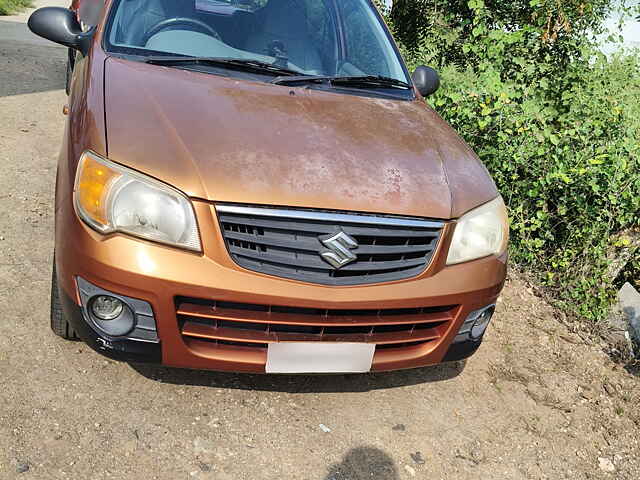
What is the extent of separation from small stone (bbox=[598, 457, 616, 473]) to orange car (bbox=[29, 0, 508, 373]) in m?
0.81

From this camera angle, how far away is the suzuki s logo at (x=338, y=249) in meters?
2.12

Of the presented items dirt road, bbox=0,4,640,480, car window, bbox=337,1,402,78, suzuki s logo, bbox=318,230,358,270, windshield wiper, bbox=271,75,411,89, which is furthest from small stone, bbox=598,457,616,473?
car window, bbox=337,1,402,78

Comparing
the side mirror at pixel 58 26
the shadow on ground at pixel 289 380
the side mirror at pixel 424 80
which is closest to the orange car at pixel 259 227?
the shadow on ground at pixel 289 380

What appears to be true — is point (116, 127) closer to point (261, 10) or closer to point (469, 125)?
point (261, 10)

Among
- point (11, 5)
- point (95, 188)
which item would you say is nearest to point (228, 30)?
point (95, 188)

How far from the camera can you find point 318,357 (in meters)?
2.25

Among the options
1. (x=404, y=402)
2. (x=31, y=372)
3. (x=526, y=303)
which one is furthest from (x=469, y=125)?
(x=31, y=372)

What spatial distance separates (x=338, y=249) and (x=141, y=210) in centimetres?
67

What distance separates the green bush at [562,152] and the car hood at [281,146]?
1.39 meters

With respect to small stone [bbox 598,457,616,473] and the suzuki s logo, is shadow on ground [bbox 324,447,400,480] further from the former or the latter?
small stone [bbox 598,457,616,473]

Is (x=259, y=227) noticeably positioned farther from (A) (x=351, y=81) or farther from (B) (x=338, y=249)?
(A) (x=351, y=81)

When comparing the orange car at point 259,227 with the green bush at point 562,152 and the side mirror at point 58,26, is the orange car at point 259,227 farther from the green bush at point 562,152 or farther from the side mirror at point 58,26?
the green bush at point 562,152

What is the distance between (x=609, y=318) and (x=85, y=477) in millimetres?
3227

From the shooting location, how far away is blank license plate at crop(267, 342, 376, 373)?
220 cm
